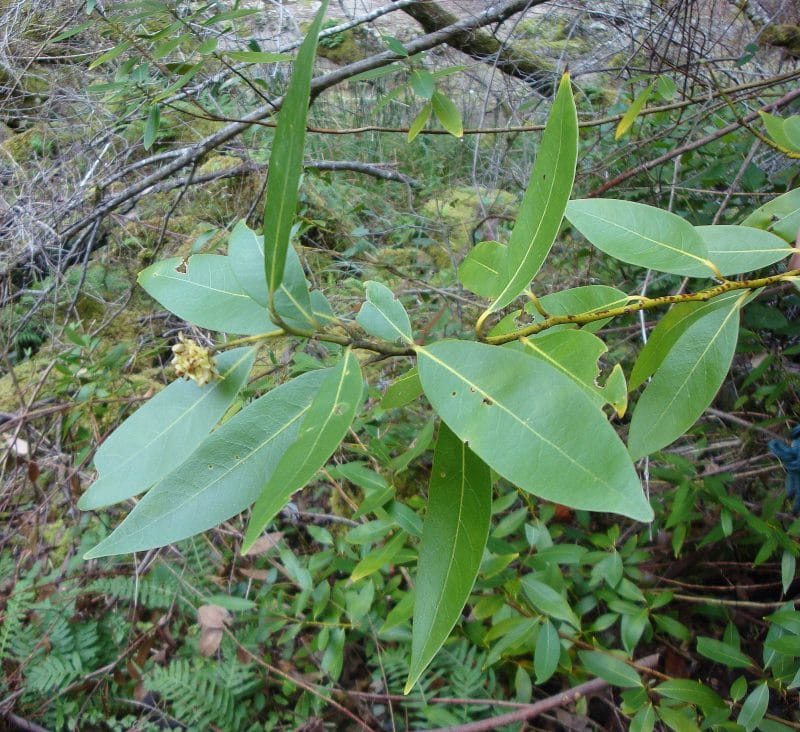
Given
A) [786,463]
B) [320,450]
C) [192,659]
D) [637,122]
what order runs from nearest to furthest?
[320,450], [786,463], [192,659], [637,122]

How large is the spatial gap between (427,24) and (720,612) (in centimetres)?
252

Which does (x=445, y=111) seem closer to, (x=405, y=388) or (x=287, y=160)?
(x=405, y=388)

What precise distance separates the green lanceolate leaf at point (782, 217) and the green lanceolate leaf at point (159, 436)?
2.00 ft

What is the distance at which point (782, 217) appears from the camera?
0.68 meters

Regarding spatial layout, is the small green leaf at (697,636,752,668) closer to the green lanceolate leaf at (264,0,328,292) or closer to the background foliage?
the background foliage

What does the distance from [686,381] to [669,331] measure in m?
0.07

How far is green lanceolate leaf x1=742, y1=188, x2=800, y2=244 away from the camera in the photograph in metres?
0.64

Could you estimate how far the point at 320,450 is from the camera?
398mm

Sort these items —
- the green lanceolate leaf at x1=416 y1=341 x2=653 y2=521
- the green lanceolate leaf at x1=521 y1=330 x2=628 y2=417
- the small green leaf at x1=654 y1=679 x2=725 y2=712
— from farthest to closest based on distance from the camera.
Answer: the small green leaf at x1=654 y1=679 x2=725 y2=712 < the green lanceolate leaf at x1=521 y1=330 x2=628 y2=417 < the green lanceolate leaf at x1=416 y1=341 x2=653 y2=521

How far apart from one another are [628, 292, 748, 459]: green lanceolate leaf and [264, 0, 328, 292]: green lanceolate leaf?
1.19ft

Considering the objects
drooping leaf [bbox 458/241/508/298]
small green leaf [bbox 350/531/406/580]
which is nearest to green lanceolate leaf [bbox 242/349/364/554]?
drooping leaf [bbox 458/241/508/298]

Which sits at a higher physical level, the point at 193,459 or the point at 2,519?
the point at 193,459

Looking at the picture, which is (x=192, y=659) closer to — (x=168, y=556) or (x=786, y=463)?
(x=168, y=556)

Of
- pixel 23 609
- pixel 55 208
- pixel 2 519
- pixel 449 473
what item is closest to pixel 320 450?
pixel 449 473
